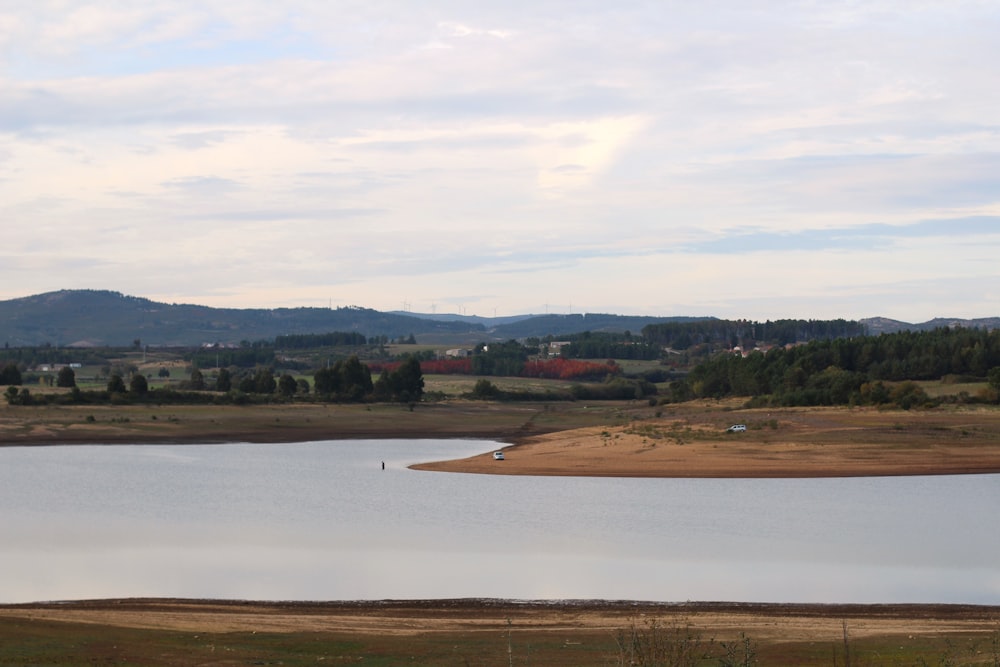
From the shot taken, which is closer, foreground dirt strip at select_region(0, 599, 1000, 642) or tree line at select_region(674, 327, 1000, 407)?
→ foreground dirt strip at select_region(0, 599, 1000, 642)

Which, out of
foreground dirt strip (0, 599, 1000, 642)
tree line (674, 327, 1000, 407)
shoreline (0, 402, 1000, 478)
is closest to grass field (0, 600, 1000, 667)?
foreground dirt strip (0, 599, 1000, 642)

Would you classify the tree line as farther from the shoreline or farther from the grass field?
the grass field

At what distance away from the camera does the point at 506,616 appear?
98.5 feet

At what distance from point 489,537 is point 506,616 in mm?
15931

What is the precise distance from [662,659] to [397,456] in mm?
73906

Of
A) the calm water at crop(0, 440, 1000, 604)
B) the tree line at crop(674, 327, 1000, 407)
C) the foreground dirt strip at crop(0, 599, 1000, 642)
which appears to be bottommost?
the calm water at crop(0, 440, 1000, 604)

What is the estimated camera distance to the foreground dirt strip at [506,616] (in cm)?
2764

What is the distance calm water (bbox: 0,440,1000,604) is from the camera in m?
35.6

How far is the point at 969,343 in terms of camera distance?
12331 cm

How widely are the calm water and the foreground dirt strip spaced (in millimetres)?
2042

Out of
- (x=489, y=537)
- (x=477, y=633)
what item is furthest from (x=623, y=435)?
(x=477, y=633)

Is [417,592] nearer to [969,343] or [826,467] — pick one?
[826,467]

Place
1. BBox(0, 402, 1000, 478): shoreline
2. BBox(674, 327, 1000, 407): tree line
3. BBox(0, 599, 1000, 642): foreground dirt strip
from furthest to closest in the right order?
1. BBox(674, 327, 1000, 407): tree line
2. BBox(0, 402, 1000, 478): shoreline
3. BBox(0, 599, 1000, 642): foreground dirt strip

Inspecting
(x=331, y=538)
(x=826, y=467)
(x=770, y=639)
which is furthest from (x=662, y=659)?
(x=826, y=467)
